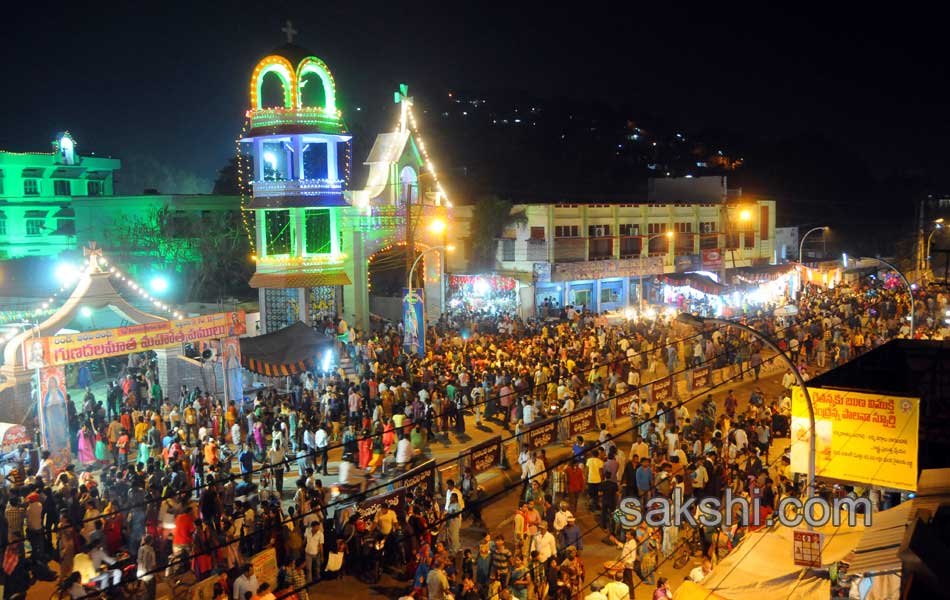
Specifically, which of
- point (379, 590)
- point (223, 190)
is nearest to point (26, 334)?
point (379, 590)

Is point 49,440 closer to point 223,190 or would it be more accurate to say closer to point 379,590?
point 379,590

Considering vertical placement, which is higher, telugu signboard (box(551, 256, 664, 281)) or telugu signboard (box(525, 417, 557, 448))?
telugu signboard (box(551, 256, 664, 281))

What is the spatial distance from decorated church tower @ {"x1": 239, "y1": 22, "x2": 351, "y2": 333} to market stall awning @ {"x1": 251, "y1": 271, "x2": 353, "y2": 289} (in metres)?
0.04

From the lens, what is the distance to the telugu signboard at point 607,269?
36281 mm

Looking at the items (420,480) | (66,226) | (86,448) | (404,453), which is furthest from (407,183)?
(66,226)

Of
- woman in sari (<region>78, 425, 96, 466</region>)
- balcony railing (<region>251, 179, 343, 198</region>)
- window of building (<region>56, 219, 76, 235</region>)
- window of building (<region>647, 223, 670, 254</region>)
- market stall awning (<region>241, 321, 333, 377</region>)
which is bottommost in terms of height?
woman in sari (<region>78, 425, 96, 466</region>)

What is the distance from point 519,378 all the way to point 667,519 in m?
8.51

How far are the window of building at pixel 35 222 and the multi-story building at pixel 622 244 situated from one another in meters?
36.4

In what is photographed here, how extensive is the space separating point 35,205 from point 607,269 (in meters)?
43.3

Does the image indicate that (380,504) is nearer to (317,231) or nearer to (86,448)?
(86,448)

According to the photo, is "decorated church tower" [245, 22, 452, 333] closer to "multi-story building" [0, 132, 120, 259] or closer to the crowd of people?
the crowd of people

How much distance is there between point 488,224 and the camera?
37250 millimetres

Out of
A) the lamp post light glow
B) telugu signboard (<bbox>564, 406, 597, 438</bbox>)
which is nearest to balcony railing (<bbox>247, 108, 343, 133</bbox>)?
the lamp post light glow
